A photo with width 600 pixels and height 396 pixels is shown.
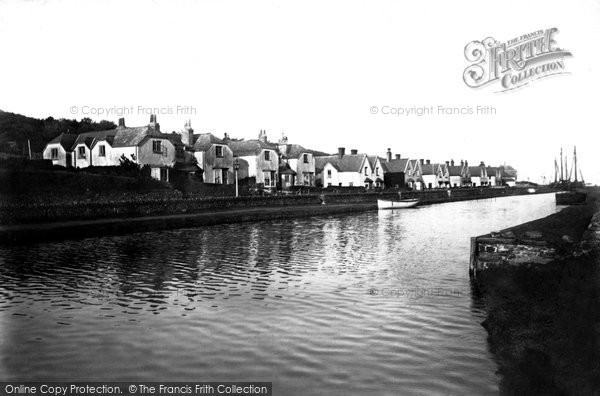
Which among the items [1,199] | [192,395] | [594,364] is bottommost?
[192,395]

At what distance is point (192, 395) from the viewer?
7887 mm

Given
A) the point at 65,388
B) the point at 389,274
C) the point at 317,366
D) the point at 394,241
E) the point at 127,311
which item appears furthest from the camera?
the point at 394,241

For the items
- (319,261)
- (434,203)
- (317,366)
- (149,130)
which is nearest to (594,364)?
(317,366)

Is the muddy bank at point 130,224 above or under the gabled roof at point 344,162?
under

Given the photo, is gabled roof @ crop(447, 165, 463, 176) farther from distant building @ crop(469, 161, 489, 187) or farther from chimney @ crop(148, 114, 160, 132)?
chimney @ crop(148, 114, 160, 132)

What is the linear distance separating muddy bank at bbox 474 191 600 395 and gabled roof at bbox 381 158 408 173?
99273 millimetres

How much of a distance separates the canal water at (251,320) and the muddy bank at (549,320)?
43 cm

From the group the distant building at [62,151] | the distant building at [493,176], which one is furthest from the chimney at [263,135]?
the distant building at [493,176]

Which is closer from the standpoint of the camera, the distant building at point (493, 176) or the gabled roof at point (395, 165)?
the gabled roof at point (395, 165)

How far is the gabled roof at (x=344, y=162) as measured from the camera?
9519cm

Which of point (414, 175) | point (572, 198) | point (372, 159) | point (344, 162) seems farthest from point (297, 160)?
point (414, 175)

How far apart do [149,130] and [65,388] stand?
55871mm

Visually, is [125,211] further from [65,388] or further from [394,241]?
[65,388]

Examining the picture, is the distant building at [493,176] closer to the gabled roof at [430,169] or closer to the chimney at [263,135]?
the gabled roof at [430,169]
